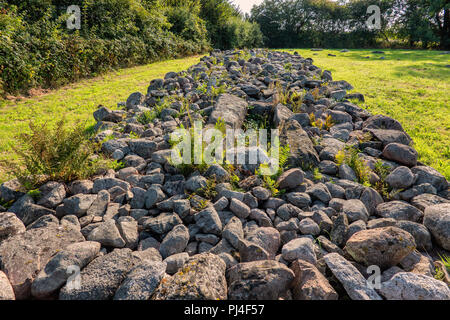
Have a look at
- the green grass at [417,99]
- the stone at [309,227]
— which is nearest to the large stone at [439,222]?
the stone at [309,227]

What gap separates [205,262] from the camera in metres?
1.68

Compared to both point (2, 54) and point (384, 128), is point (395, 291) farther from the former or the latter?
point (2, 54)

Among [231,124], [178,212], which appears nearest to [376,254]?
[178,212]

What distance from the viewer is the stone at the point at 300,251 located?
6.10 feet

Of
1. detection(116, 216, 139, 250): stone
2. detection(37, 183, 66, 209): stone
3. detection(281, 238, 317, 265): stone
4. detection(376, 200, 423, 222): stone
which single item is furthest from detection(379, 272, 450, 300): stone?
detection(37, 183, 66, 209): stone

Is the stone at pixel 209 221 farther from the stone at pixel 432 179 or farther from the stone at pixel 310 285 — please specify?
the stone at pixel 432 179

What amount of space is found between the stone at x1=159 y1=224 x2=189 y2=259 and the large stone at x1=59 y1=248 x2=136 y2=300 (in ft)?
0.87

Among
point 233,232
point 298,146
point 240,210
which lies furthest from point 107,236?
point 298,146

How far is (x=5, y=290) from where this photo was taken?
1.47 m

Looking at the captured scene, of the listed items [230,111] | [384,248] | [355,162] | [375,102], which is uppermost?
[375,102]

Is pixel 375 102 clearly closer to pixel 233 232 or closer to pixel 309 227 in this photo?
pixel 309 227

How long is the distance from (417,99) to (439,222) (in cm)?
494

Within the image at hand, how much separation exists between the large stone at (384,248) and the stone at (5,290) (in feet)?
7.52

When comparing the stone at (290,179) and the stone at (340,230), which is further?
the stone at (290,179)
